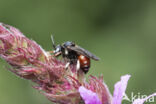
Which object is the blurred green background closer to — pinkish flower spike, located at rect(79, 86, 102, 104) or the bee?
the bee

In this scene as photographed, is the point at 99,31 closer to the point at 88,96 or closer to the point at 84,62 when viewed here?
the point at 84,62

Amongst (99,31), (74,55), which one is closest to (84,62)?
(74,55)

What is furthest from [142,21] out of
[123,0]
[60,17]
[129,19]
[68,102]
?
[68,102]

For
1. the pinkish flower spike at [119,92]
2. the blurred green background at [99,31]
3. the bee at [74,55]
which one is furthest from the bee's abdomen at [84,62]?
the blurred green background at [99,31]

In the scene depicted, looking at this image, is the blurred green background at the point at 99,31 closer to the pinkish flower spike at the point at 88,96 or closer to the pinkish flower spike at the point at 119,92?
the pinkish flower spike at the point at 119,92

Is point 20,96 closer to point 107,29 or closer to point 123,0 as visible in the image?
point 107,29

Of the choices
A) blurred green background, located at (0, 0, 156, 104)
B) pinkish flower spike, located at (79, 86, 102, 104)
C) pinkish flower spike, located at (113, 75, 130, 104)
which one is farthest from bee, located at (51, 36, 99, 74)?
blurred green background, located at (0, 0, 156, 104)

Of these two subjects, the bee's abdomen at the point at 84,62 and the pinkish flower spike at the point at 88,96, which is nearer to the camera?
the pinkish flower spike at the point at 88,96
